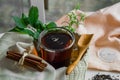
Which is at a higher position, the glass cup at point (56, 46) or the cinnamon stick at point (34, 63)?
the glass cup at point (56, 46)

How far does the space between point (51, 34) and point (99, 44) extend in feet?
0.90

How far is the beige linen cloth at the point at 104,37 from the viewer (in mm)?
793

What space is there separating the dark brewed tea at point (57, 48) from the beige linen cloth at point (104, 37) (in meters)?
0.19

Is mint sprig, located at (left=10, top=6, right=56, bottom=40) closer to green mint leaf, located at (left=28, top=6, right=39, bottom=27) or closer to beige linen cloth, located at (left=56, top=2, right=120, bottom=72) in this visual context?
green mint leaf, located at (left=28, top=6, right=39, bottom=27)

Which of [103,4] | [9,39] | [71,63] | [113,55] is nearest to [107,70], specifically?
[113,55]

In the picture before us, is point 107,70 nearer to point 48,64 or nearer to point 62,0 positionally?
point 48,64

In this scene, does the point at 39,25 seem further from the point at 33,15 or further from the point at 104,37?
the point at 104,37

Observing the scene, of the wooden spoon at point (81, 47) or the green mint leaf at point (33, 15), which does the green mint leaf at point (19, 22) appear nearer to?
the green mint leaf at point (33, 15)

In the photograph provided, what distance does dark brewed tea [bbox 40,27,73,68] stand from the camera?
23.3 inches

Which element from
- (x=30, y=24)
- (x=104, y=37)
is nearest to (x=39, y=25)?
(x=30, y=24)

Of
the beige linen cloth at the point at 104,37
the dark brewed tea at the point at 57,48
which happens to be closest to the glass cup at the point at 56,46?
the dark brewed tea at the point at 57,48

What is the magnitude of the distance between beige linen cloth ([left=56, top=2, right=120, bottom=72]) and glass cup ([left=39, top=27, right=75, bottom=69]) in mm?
187

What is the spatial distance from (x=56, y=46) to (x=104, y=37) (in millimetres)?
307

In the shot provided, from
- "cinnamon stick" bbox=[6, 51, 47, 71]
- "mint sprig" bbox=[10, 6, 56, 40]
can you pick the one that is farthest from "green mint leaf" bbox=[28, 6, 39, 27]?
"cinnamon stick" bbox=[6, 51, 47, 71]
